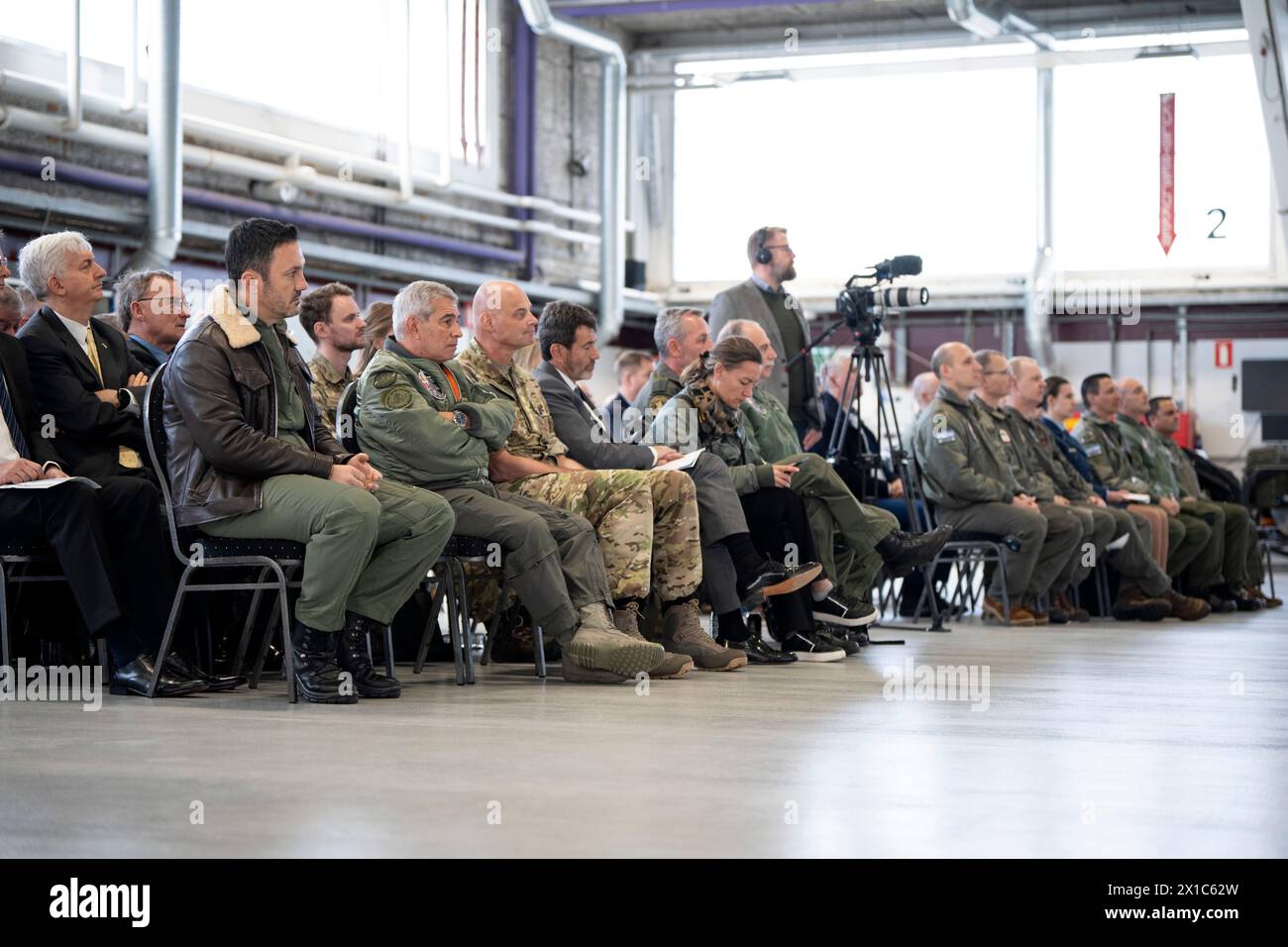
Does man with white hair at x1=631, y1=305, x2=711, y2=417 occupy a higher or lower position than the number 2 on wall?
lower

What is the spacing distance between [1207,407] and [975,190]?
273 centimetres

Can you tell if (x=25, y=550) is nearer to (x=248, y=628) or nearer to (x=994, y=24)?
(x=248, y=628)

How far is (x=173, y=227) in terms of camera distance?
27.1ft

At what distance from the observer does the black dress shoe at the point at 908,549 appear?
543 centimetres

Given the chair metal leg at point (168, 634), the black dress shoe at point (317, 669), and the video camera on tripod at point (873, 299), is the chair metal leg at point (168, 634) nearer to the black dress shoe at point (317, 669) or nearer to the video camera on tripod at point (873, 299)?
the black dress shoe at point (317, 669)

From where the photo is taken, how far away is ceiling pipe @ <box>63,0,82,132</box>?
25.0 feet

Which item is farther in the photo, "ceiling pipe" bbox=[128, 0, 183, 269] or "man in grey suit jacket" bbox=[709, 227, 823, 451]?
"ceiling pipe" bbox=[128, 0, 183, 269]

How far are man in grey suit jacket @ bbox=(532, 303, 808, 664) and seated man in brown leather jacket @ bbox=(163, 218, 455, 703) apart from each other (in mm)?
941

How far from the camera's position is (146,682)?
3666mm

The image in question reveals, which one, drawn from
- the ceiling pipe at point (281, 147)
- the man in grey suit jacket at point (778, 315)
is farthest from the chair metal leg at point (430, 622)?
the ceiling pipe at point (281, 147)

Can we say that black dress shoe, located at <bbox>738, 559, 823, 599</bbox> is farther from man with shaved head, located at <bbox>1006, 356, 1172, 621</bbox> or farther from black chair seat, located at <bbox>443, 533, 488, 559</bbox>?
man with shaved head, located at <bbox>1006, 356, 1172, 621</bbox>

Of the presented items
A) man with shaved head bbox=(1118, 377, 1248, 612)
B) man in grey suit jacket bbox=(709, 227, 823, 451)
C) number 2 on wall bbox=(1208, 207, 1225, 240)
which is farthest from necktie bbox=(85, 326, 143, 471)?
number 2 on wall bbox=(1208, 207, 1225, 240)

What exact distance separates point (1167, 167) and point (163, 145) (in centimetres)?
841

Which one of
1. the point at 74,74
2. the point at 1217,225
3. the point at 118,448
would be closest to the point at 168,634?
the point at 118,448
